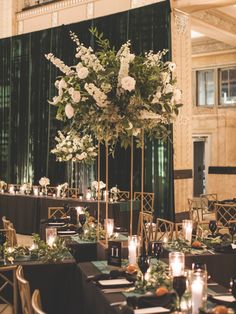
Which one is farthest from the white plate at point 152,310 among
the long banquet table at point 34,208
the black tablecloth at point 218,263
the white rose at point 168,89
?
the long banquet table at point 34,208

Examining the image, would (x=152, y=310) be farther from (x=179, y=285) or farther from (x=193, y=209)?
(x=193, y=209)

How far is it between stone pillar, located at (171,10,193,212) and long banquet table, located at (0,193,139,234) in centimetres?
202

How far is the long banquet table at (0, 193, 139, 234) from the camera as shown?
915 cm

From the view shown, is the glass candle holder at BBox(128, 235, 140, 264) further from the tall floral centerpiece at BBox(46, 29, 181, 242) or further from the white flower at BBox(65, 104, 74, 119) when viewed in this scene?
the white flower at BBox(65, 104, 74, 119)

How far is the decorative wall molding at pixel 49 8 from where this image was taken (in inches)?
532

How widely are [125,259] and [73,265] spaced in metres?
0.43

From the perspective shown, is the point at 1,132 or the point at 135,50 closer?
the point at 135,50

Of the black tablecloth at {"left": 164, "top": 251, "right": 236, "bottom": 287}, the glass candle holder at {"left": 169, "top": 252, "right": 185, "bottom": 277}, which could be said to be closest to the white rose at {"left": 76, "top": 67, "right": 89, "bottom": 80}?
the glass candle holder at {"left": 169, "top": 252, "right": 185, "bottom": 277}

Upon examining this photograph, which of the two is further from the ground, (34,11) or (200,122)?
(34,11)

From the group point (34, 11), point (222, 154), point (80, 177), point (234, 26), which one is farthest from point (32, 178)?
point (234, 26)

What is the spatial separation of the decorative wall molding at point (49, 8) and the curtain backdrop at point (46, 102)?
24.9 inches

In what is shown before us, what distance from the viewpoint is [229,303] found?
3.15 m

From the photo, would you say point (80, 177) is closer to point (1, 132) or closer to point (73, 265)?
point (1, 132)

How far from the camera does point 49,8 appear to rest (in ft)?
46.6
